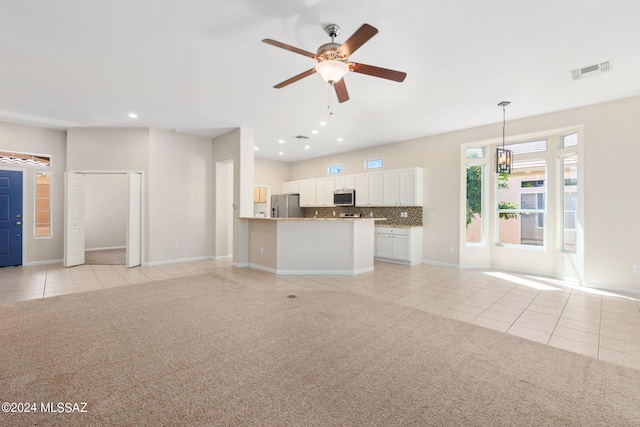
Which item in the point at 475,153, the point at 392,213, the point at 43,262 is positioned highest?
the point at 475,153

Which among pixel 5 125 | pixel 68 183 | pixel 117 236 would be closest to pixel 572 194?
pixel 68 183

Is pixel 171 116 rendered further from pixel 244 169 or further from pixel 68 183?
pixel 68 183

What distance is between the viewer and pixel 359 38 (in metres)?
2.30

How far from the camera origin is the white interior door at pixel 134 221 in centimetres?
611

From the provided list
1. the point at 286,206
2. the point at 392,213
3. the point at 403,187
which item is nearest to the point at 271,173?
the point at 286,206

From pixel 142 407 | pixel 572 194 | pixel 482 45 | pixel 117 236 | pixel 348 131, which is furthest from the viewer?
pixel 117 236

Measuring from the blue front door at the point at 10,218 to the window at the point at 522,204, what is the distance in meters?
10.1

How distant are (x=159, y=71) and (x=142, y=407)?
3716mm

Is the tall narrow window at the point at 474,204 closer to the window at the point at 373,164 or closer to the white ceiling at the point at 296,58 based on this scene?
the white ceiling at the point at 296,58

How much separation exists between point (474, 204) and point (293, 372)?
560cm

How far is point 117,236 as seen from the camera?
9141 millimetres

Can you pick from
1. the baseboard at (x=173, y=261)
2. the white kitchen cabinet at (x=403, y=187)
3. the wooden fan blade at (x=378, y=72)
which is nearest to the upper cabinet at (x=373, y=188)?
the white kitchen cabinet at (x=403, y=187)

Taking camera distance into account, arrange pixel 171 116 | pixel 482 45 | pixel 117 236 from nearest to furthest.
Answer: pixel 482 45 → pixel 171 116 → pixel 117 236

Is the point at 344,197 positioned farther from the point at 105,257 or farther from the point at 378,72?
the point at 105,257
